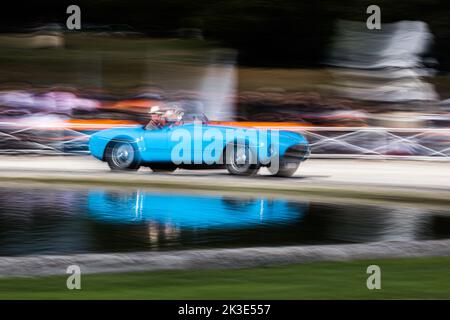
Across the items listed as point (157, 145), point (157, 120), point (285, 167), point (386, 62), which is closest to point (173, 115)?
point (157, 120)

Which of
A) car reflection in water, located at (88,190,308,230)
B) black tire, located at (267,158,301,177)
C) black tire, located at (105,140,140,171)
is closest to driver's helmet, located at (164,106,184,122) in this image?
black tire, located at (105,140,140,171)

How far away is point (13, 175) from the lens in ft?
64.1

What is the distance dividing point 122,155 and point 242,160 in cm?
253

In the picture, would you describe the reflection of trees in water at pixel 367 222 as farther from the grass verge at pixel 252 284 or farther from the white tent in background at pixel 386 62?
the white tent in background at pixel 386 62

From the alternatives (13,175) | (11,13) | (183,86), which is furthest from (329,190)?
(11,13)

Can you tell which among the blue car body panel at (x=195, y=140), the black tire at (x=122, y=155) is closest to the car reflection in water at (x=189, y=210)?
the blue car body panel at (x=195, y=140)

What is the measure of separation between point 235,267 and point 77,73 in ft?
132

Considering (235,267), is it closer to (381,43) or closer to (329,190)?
(329,190)

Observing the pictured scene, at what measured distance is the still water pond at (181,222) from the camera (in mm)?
10648

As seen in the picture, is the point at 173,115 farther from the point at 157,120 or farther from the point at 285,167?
the point at 285,167

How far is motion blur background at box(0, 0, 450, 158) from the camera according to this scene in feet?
112

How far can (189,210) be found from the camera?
14.0 meters

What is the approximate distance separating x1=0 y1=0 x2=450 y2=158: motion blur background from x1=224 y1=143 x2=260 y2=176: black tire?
40.2ft

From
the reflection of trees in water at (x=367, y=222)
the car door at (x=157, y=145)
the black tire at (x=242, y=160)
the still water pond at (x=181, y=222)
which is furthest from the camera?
the car door at (x=157, y=145)
